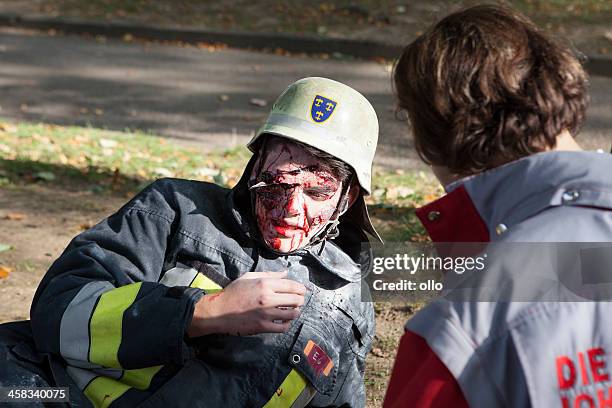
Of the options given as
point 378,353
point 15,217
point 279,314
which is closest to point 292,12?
point 15,217

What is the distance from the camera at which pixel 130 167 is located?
23.2ft

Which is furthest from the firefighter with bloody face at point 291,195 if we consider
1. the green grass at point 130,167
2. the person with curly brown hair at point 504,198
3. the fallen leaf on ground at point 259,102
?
the fallen leaf on ground at point 259,102

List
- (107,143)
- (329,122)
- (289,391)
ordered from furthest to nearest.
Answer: (107,143) < (329,122) < (289,391)

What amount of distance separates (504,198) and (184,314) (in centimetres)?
113

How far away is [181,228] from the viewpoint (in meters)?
3.03

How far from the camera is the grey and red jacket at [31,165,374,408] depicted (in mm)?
2822

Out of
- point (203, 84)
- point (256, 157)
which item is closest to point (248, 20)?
point (203, 84)

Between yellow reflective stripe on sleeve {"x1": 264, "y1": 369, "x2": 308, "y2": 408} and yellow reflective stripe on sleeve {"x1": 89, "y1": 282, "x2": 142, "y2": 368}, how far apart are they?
456 mm

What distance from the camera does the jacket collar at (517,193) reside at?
1853 mm

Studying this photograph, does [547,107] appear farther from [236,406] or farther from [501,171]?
[236,406]

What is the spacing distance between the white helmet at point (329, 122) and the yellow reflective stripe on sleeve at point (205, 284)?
0.46m

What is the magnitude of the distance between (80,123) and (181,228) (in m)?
6.41

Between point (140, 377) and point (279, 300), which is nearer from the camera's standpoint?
point (279, 300)

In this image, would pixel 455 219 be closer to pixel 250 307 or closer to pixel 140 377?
pixel 250 307
